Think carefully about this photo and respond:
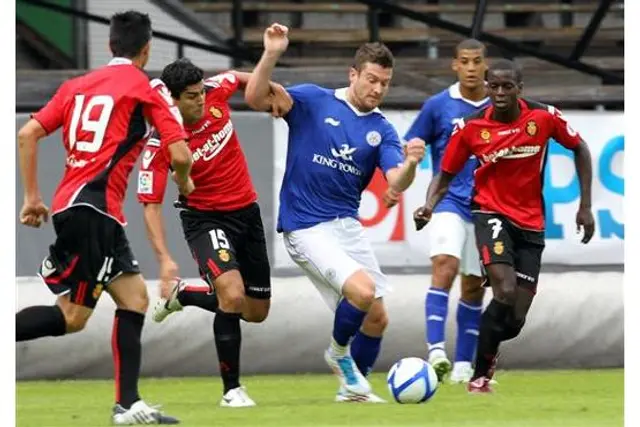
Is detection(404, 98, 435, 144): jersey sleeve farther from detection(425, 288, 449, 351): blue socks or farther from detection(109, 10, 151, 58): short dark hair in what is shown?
detection(109, 10, 151, 58): short dark hair

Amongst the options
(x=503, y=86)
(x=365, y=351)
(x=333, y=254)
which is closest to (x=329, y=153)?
(x=333, y=254)

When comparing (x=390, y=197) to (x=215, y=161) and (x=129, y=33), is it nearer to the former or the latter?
(x=215, y=161)

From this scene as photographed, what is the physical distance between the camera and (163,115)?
8.70m

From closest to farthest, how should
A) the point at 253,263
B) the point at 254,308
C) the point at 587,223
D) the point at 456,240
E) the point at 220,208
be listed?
the point at 220,208 < the point at 253,263 < the point at 254,308 < the point at 587,223 < the point at 456,240

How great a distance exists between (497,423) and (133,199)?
5199mm

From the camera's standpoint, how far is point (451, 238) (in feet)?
39.4

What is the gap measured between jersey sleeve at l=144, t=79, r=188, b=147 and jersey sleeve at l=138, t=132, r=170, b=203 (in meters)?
1.15

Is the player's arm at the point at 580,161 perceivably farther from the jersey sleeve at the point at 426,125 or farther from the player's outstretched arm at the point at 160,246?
the player's outstretched arm at the point at 160,246

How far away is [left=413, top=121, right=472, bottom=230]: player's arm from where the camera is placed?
1089 centimetres

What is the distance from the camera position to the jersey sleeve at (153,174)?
10.0 meters

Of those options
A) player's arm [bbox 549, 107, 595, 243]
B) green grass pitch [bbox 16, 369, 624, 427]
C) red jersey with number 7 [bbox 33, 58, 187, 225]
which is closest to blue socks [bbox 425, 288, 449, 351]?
green grass pitch [bbox 16, 369, 624, 427]

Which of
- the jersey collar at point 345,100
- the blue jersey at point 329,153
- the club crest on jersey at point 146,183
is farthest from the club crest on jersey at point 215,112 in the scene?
the jersey collar at point 345,100

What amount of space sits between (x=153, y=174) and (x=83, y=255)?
4.87 feet

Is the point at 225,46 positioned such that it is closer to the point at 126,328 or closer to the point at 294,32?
the point at 294,32
